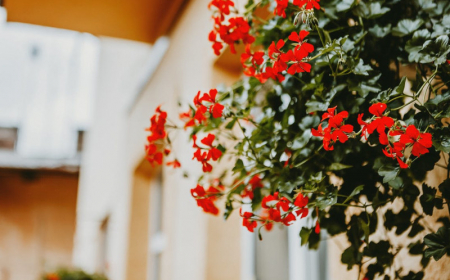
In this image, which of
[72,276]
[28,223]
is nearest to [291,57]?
[72,276]

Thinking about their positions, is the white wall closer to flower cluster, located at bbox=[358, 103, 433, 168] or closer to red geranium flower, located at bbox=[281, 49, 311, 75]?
red geranium flower, located at bbox=[281, 49, 311, 75]

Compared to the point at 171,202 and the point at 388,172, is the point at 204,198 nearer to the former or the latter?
the point at 388,172

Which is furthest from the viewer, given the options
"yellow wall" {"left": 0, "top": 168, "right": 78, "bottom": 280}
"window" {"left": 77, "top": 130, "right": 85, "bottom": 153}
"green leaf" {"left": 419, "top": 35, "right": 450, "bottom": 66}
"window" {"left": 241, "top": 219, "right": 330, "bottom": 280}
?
"window" {"left": 77, "top": 130, "right": 85, "bottom": 153}

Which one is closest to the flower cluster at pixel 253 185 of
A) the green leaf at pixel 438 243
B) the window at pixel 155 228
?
the green leaf at pixel 438 243

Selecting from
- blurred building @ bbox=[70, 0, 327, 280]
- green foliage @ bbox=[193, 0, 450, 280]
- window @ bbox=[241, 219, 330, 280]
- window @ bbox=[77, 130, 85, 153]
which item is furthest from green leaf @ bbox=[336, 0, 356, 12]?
window @ bbox=[77, 130, 85, 153]

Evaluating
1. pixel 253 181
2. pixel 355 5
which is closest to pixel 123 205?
pixel 253 181

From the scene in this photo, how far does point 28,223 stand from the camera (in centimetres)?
1013

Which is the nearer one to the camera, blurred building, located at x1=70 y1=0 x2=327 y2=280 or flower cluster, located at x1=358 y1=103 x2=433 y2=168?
flower cluster, located at x1=358 y1=103 x2=433 y2=168

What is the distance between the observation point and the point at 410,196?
129 cm

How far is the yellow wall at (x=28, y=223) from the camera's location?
10055 mm

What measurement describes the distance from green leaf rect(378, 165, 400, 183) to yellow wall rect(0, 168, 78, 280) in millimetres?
9648

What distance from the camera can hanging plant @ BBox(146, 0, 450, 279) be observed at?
116 centimetres

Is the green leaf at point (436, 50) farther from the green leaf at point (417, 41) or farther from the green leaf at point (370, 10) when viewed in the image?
the green leaf at point (370, 10)

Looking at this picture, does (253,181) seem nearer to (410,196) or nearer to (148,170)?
(410,196)
